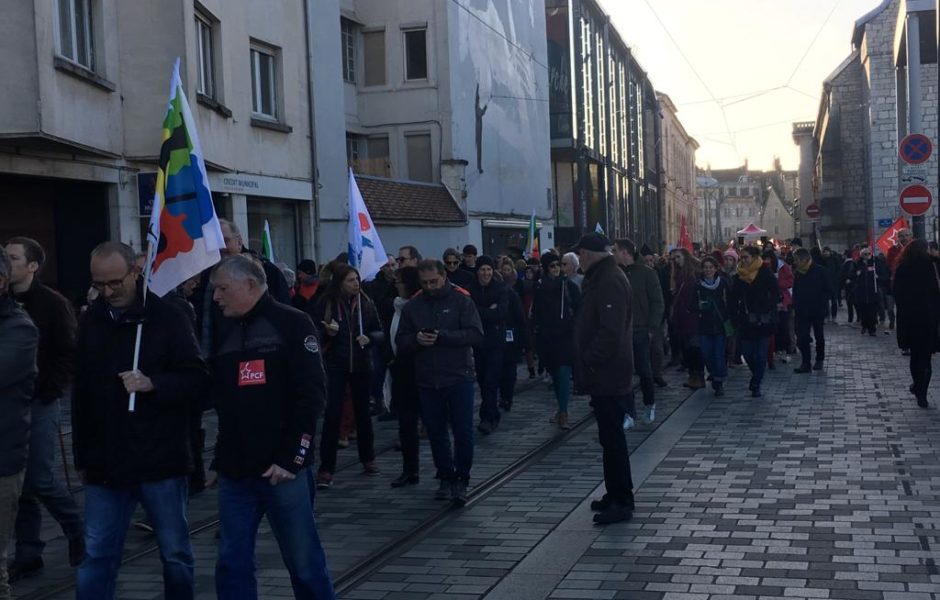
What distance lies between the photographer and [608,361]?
308 inches

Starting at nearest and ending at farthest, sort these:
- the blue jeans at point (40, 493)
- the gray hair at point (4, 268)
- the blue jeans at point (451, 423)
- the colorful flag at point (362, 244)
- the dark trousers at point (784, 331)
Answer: the gray hair at point (4, 268)
the blue jeans at point (40, 493)
the blue jeans at point (451, 423)
the colorful flag at point (362, 244)
the dark trousers at point (784, 331)

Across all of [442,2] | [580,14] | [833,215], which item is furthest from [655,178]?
[442,2]

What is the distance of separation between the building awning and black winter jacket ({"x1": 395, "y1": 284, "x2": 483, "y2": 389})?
52.1 feet

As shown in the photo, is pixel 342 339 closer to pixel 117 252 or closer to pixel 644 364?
pixel 117 252

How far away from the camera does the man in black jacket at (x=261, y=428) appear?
4953mm

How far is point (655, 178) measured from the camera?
75.0m

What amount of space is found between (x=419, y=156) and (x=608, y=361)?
903 inches

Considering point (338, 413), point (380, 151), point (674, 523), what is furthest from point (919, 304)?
point (380, 151)

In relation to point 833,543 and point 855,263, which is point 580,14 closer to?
point 855,263

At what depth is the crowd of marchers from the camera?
16.3 feet

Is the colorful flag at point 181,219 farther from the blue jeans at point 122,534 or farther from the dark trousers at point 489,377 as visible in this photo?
the dark trousers at point 489,377

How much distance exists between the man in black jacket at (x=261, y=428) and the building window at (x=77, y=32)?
32.6 ft

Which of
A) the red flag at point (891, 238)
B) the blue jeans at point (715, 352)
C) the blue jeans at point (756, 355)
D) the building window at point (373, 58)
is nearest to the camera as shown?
the blue jeans at point (756, 355)

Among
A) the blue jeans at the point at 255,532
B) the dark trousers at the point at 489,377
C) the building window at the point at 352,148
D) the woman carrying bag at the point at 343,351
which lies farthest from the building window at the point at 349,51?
the blue jeans at the point at 255,532
